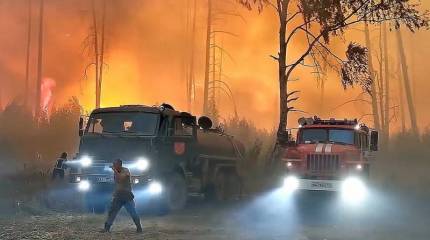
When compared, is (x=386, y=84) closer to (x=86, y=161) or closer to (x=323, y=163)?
(x=323, y=163)

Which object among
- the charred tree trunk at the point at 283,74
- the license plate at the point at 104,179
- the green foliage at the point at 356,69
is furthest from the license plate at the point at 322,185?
the green foliage at the point at 356,69

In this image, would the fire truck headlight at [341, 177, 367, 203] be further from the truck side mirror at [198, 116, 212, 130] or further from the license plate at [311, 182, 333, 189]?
the truck side mirror at [198, 116, 212, 130]

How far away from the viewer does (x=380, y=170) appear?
96.4ft

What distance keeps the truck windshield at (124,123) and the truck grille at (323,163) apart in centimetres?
456

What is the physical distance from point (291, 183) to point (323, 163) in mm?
1063

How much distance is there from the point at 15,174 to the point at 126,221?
34.2 feet

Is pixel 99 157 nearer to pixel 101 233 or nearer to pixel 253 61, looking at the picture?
pixel 101 233

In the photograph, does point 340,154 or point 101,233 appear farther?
point 340,154

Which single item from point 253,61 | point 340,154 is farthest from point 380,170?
point 340,154

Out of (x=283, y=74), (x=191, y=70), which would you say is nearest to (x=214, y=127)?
(x=283, y=74)

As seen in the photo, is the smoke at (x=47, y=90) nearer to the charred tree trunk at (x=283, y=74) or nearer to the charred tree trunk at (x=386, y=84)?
the charred tree trunk at (x=283, y=74)

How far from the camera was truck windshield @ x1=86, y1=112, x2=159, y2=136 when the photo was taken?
50.1ft

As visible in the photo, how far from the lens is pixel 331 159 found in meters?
16.3

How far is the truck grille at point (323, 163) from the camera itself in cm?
1622
